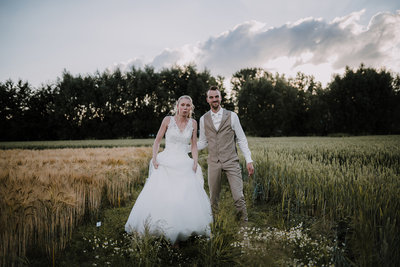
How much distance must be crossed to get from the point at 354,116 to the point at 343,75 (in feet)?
28.4

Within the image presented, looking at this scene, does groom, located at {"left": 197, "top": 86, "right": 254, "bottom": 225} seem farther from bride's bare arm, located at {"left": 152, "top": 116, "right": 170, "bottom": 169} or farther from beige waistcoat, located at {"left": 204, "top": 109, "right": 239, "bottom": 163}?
bride's bare arm, located at {"left": 152, "top": 116, "right": 170, "bottom": 169}

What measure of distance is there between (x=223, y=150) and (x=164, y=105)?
132 ft

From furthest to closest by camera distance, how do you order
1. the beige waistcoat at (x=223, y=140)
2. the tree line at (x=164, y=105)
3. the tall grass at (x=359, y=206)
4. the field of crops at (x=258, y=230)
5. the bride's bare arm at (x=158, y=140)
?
the tree line at (x=164, y=105) → the beige waistcoat at (x=223, y=140) → the bride's bare arm at (x=158, y=140) → the field of crops at (x=258, y=230) → the tall grass at (x=359, y=206)

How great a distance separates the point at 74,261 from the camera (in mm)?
2699

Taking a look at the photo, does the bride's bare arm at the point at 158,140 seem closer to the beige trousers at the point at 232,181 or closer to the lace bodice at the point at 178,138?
the lace bodice at the point at 178,138

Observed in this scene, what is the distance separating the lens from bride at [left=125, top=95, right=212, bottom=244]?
2.96m

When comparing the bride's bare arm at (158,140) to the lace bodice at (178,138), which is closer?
the bride's bare arm at (158,140)

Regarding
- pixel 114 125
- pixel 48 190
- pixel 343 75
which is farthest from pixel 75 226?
pixel 343 75

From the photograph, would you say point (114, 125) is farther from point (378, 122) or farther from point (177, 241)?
point (378, 122)

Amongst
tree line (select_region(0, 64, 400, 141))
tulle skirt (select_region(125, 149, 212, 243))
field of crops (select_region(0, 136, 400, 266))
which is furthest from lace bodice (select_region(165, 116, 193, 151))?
tree line (select_region(0, 64, 400, 141))

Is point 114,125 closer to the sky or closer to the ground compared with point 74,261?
closer to the sky

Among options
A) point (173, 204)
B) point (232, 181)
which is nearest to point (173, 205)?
point (173, 204)

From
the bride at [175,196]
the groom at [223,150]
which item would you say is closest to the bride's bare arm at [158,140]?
the bride at [175,196]

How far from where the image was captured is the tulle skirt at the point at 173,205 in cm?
294
